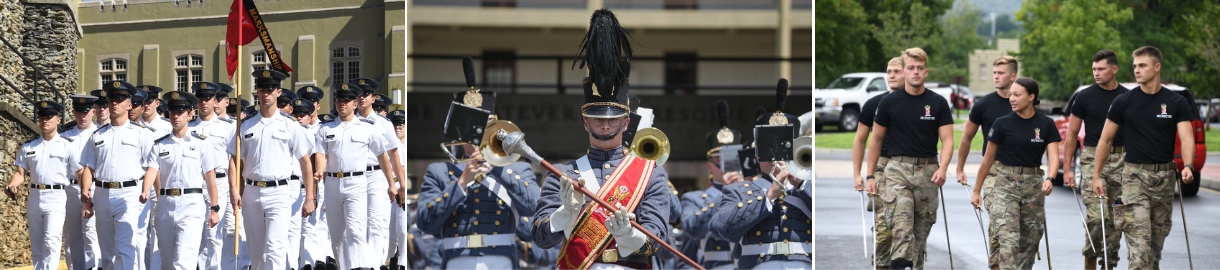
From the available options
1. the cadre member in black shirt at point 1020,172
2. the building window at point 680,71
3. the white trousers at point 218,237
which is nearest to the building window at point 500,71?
the building window at point 680,71

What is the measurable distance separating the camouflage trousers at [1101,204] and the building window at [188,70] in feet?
19.0

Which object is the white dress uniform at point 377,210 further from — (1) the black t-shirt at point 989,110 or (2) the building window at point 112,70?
(1) the black t-shirt at point 989,110

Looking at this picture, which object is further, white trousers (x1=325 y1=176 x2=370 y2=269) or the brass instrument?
white trousers (x1=325 y1=176 x2=370 y2=269)

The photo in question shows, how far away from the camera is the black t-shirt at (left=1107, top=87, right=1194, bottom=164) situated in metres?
8.51

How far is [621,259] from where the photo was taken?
629 centimetres

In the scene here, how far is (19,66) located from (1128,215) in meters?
7.47

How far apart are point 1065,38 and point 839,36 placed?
6.00m

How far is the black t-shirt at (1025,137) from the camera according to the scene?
340 inches

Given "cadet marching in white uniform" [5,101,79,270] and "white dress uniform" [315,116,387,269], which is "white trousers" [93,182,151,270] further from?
"white dress uniform" [315,116,387,269]

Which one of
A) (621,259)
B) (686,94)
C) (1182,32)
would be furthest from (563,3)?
(1182,32)

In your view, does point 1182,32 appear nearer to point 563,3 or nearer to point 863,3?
point 863,3

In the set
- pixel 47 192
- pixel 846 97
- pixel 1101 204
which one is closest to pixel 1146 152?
pixel 1101 204

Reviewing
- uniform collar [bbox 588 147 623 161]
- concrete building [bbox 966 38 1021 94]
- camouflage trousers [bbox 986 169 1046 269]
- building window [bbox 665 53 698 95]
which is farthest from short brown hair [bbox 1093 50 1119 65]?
concrete building [bbox 966 38 1021 94]

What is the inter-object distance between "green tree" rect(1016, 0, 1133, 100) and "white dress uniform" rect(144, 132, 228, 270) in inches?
497
